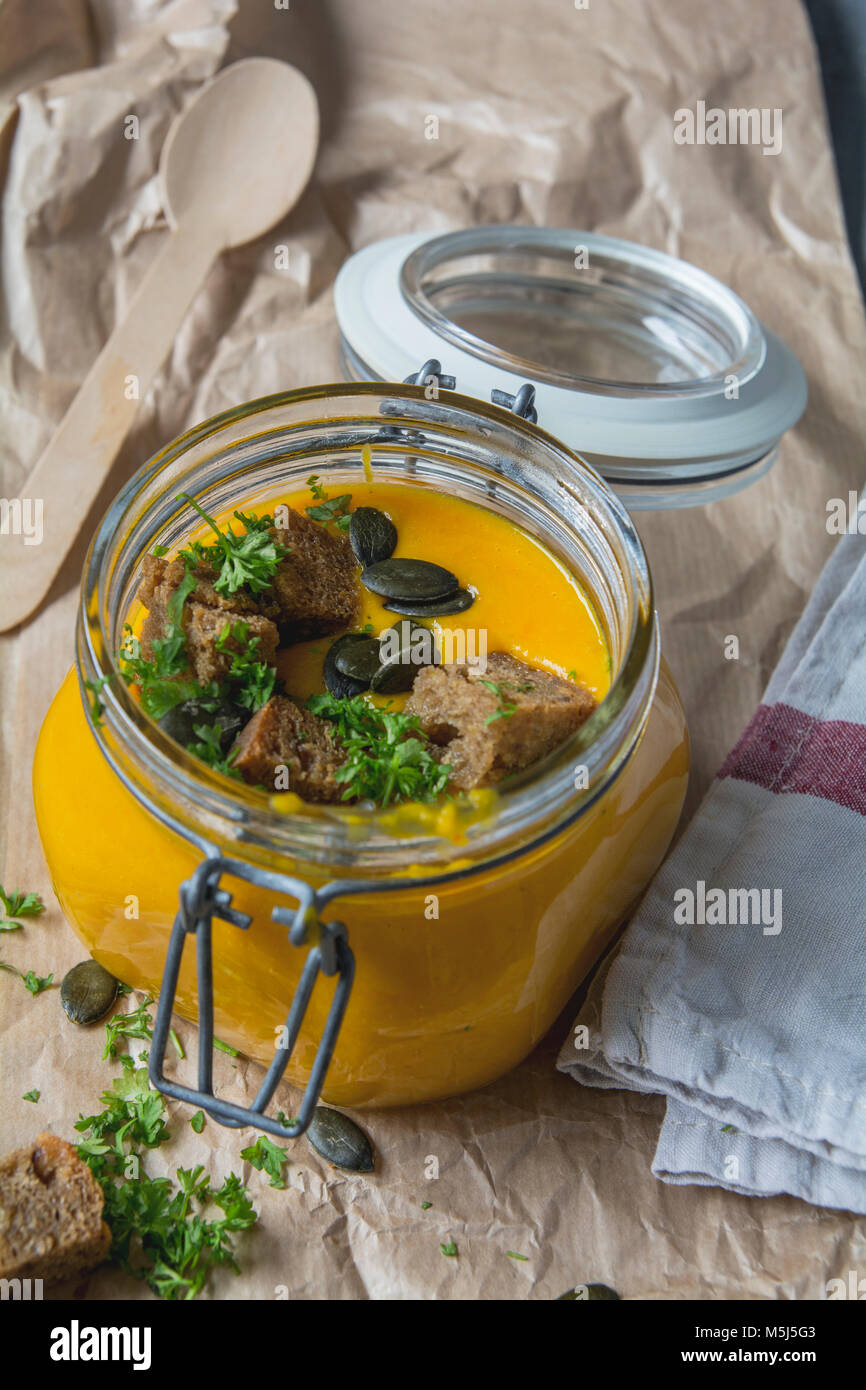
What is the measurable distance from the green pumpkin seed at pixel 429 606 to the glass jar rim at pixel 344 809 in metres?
0.19

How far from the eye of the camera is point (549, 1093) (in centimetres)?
166

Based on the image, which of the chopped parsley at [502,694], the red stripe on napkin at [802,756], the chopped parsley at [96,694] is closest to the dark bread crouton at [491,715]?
the chopped parsley at [502,694]

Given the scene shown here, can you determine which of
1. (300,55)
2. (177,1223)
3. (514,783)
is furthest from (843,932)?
(300,55)

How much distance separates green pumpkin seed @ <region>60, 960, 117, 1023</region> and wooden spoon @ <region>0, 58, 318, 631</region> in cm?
88

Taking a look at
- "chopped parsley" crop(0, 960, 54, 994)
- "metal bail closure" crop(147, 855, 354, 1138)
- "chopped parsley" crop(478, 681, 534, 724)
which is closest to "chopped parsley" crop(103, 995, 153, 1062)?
"chopped parsley" crop(0, 960, 54, 994)

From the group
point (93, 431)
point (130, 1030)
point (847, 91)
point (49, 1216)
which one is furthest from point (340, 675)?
point (847, 91)

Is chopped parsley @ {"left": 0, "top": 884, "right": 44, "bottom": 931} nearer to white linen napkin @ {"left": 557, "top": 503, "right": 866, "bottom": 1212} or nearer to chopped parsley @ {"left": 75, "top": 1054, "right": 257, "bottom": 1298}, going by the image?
chopped parsley @ {"left": 75, "top": 1054, "right": 257, "bottom": 1298}

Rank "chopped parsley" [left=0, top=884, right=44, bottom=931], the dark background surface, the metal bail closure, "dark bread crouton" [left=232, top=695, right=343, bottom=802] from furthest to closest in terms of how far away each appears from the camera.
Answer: the dark background surface < "chopped parsley" [left=0, top=884, right=44, bottom=931] < "dark bread crouton" [left=232, top=695, right=343, bottom=802] < the metal bail closure

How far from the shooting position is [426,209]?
8.70ft

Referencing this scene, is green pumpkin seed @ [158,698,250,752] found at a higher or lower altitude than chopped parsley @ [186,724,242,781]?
higher

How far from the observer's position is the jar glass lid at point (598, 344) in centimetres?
198

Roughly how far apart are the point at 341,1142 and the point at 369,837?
24.1 inches

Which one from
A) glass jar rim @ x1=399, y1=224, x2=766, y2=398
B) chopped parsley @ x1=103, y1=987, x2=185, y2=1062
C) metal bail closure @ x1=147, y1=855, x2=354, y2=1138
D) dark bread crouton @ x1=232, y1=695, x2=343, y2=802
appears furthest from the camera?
glass jar rim @ x1=399, y1=224, x2=766, y2=398

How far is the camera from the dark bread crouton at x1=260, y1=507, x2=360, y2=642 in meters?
1.46
